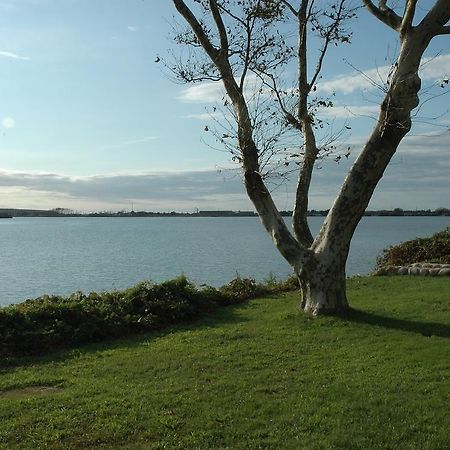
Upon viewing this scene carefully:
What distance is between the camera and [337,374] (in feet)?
22.8

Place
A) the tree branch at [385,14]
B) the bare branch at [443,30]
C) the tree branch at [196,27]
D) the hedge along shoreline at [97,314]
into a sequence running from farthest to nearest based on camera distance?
the tree branch at [196,27], the tree branch at [385,14], the bare branch at [443,30], the hedge along shoreline at [97,314]

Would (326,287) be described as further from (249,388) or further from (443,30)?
(443,30)

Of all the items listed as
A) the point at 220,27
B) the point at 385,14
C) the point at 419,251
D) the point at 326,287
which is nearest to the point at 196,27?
the point at 220,27

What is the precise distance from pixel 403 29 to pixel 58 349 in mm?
7282

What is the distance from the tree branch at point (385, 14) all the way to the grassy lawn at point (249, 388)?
4854 mm

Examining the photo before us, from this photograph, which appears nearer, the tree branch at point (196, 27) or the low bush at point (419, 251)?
the tree branch at point (196, 27)

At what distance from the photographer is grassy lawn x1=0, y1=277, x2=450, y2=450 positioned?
5.22 m

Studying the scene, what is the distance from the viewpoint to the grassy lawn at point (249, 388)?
522 cm

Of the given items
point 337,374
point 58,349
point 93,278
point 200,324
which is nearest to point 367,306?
point 200,324

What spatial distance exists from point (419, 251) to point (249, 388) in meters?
15.2

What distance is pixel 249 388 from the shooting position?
21.5 feet

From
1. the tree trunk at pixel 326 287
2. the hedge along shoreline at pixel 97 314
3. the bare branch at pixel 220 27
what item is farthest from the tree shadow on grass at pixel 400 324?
the bare branch at pixel 220 27

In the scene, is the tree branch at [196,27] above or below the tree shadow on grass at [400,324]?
above

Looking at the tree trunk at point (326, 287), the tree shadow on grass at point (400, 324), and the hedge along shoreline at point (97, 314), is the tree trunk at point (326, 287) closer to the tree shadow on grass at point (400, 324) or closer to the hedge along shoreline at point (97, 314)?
the tree shadow on grass at point (400, 324)
